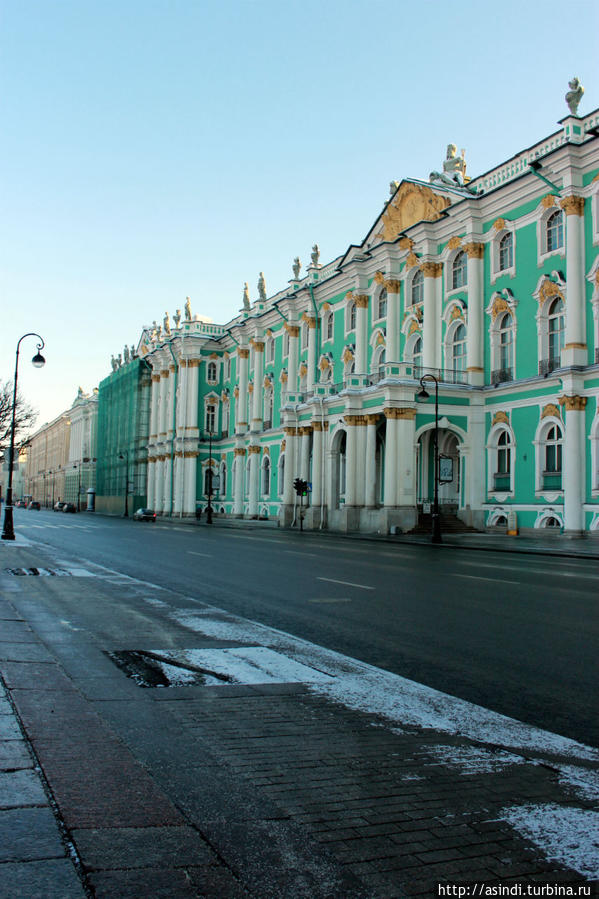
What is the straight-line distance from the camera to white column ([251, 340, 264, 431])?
219 ft

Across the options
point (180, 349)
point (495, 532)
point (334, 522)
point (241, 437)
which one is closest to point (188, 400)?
point (180, 349)

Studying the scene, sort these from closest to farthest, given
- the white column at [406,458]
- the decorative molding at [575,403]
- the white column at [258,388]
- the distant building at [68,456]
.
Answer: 1. the decorative molding at [575,403]
2. the white column at [406,458]
3. the white column at [258,388]
4. the distant building at [68,456]

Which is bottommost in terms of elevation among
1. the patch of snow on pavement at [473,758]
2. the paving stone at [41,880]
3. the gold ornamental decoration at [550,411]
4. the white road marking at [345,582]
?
the patch of snow on pavement at [473,758]

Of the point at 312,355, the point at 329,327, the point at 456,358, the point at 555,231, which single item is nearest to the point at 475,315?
the point at 456,358

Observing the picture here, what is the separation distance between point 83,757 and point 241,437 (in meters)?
64.7

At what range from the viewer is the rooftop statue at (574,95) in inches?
1383

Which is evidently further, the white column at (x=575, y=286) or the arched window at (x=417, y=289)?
the arched window at (x=417, y=289)

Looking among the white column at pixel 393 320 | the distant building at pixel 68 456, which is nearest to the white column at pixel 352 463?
the white column at pixel 393 320

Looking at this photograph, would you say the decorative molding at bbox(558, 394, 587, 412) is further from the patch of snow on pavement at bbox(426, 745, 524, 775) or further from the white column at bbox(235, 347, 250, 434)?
the white column at bbox(235, 347, 250, 434)

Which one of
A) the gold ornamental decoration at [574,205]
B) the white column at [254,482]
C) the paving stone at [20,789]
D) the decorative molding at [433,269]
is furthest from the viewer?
the white column at [254,482]

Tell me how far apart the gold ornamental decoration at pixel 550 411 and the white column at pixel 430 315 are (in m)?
9.30

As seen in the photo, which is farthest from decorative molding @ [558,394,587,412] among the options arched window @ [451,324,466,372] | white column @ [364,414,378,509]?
white column @ [364,414,378,509]

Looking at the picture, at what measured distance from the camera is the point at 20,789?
4.13 m

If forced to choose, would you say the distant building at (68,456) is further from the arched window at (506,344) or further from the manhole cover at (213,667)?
the manhole cover at (213,667)
